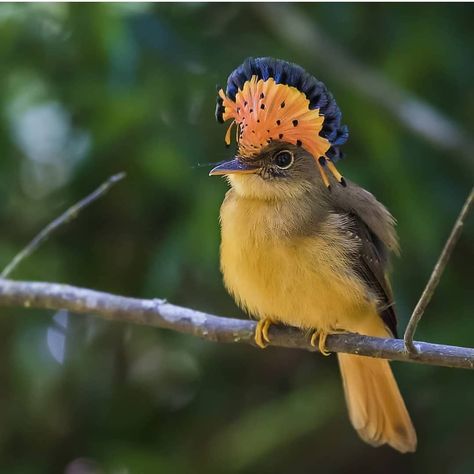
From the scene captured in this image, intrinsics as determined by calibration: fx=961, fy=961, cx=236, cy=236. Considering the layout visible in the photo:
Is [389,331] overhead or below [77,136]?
overhead

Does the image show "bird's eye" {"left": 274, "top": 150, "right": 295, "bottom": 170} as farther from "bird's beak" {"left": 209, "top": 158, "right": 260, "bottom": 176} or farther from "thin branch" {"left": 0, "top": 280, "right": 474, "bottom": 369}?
"thin branch" {"left": 0, "top": 280, "right": 474, "bottom": 369}

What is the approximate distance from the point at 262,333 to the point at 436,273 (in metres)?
0.90

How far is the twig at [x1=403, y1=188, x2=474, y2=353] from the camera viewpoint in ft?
5.35

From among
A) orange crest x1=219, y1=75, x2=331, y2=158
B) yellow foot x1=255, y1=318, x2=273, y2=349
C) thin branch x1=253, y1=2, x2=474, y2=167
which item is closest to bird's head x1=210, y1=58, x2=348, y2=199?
orange crest x1=219, y1=75, x2=331, y2=158

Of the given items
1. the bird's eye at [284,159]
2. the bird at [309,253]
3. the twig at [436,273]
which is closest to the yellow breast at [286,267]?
the bird at [309,253]

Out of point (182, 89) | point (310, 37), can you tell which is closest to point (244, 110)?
point (182, 89)

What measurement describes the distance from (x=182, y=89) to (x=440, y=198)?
1037 mm

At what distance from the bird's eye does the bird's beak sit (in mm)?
119

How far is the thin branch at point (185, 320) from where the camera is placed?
7.02 feet

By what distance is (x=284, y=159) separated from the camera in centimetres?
220

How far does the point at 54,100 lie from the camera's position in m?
3.69

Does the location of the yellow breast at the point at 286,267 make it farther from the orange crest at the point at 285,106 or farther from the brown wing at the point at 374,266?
the orange crest at the point at 285,106

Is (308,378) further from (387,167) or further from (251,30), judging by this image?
(251,30)

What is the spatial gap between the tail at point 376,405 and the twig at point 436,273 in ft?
2.27
